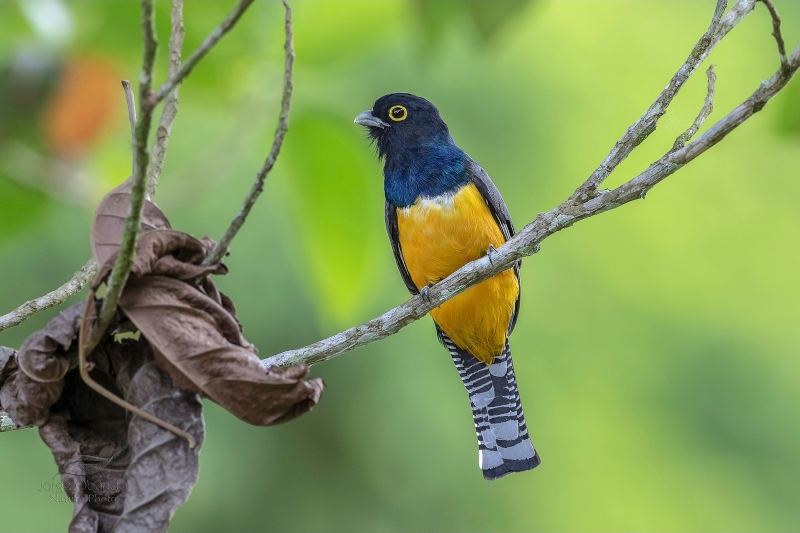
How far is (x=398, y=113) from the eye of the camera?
15.5ft

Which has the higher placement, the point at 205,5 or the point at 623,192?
the point at 205,5

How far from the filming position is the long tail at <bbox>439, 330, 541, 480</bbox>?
4.65 meters

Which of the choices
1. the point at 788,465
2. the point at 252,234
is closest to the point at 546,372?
the point at 788,465

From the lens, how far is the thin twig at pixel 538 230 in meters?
2.04

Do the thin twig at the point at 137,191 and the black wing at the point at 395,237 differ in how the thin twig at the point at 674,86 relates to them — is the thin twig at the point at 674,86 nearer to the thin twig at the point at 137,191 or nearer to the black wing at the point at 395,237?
the thin twig at the point at 137,191

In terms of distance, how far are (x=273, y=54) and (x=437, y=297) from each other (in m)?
1.07

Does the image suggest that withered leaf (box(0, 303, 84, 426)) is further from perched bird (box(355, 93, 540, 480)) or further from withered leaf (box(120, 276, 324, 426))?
perched bird (box(355, 93, 540, 480))

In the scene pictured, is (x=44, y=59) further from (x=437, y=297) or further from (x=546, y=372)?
(x=546, y=372)

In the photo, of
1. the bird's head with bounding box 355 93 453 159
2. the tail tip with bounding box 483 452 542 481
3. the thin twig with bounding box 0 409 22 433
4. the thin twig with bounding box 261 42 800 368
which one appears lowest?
the tail tip with bounding box 483 452 542 481

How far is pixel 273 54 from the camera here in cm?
240

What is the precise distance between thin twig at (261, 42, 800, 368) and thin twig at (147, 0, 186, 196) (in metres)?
0.65

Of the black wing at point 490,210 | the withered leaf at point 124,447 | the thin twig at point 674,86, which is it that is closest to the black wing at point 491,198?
the black wing at point 490,210

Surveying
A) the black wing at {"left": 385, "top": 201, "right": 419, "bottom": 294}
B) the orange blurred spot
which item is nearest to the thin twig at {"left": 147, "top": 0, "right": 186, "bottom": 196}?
the orange blurred spot

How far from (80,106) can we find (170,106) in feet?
0.84
